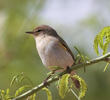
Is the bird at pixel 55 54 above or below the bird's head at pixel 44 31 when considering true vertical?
below

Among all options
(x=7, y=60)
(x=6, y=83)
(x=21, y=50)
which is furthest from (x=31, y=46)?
(x=6, y=83)

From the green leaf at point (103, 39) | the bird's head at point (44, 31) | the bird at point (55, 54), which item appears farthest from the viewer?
the bird's head at point (44, 31)

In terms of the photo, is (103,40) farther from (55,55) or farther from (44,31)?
(44,31)

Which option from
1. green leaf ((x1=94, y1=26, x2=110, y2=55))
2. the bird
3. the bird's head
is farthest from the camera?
the bird's head

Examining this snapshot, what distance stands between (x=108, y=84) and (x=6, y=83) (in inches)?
69.1

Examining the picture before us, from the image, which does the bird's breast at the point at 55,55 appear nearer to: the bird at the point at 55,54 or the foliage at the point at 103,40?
the bird at the point at 55,54

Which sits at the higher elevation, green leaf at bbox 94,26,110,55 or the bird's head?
the bird's head

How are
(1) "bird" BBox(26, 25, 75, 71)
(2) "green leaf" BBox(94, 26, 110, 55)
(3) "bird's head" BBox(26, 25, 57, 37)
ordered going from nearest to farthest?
1. (2) "green leaf" BBox(94, 26, 110, 55)
2. (1) "bird" BBox(26, 25, 75, 71)
3. (3) "bird's head" BBox(26, 25, 57, 37)

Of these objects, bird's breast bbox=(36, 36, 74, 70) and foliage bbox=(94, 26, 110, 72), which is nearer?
foliage bbox=(94, 26, 110, 72)

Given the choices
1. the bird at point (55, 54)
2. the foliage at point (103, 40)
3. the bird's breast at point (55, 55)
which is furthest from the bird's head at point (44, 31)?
the foliage at point (103, 40)

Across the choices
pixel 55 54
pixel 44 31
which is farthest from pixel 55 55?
pixel 44 31

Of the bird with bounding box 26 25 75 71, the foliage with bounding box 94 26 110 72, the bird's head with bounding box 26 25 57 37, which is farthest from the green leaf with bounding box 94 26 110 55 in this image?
the bird's head with bounding box 26 25 57 37

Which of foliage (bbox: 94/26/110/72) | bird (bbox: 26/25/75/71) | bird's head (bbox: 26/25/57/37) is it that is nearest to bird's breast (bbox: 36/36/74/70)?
bird (bbox: 26/25/75/71)

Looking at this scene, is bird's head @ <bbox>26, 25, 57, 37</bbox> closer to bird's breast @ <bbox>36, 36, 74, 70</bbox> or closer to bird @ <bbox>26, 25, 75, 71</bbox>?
bird @ <bbox>26, 25, 75, 71</bbox>
